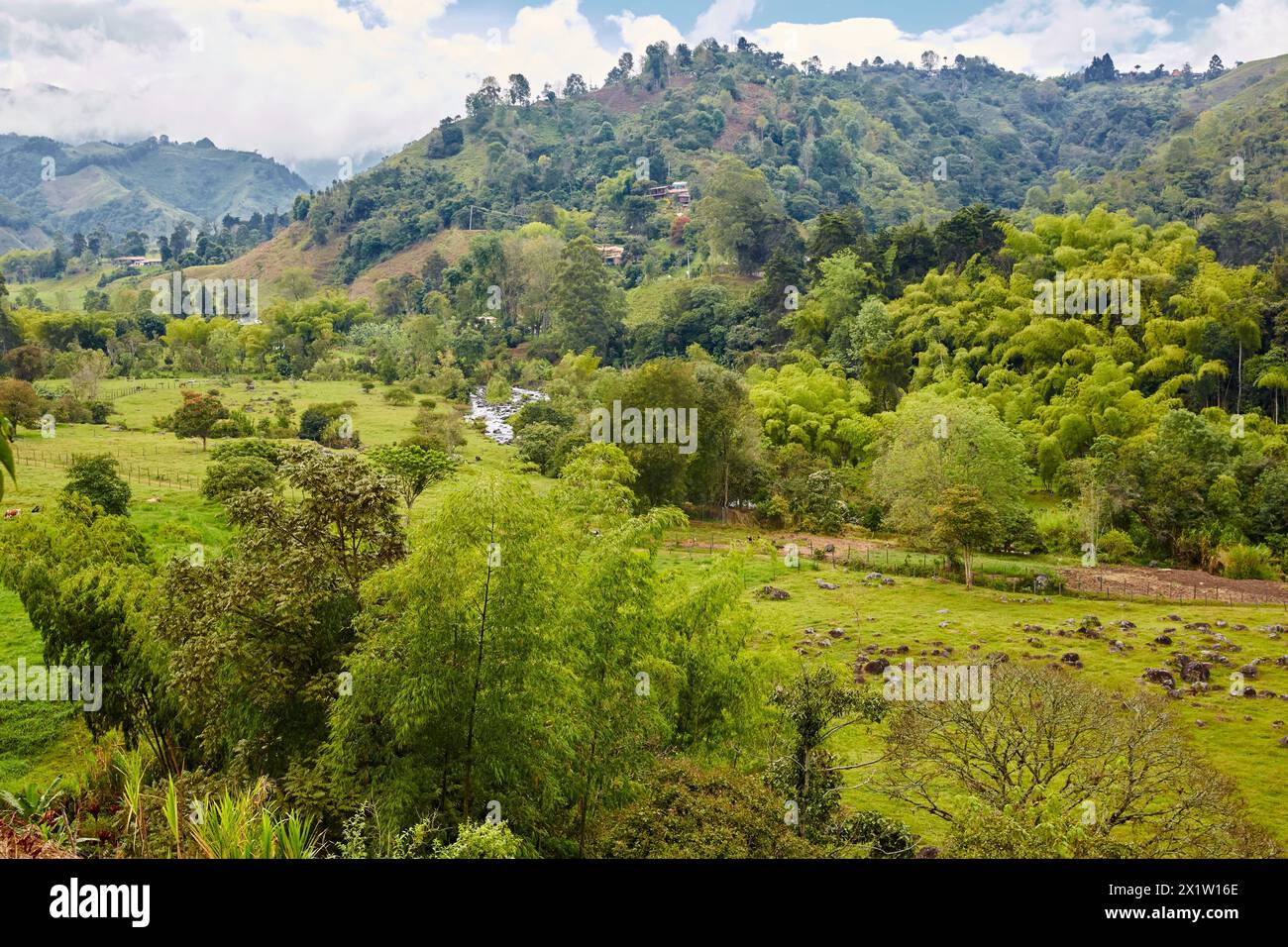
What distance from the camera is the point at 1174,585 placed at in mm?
24797

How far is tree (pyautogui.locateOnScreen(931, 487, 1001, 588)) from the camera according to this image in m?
24.5

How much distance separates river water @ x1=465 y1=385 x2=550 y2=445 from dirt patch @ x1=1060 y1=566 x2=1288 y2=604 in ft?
76.7

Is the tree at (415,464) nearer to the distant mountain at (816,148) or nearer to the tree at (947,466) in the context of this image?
the tree at (947,466)

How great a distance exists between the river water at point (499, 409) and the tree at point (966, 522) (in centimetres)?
2017

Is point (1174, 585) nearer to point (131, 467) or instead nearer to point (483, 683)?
point (483, 683)

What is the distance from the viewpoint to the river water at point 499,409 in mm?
41603

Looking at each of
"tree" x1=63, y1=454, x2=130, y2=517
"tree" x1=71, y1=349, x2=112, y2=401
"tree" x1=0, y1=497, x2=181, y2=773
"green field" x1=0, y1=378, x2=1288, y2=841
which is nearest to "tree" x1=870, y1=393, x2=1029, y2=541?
"green field" x1=0, y1=378, x2=1288, y2=841

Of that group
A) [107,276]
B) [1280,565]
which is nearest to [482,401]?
[1280,565]

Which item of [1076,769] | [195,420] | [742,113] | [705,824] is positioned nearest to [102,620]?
[705,824]

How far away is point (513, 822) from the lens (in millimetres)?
8445

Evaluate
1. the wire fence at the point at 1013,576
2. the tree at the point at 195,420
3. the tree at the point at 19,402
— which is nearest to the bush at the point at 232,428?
the tree at the point at 195,420
